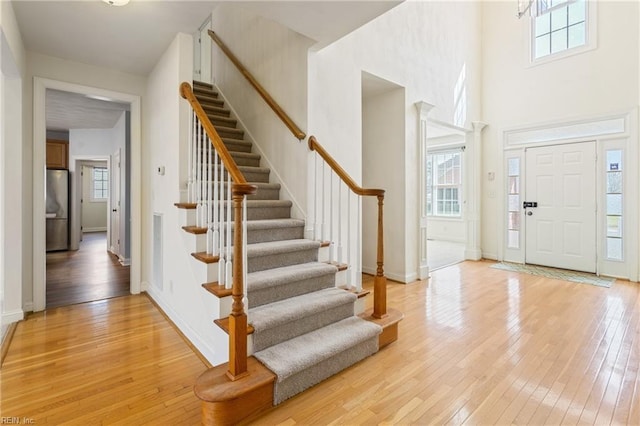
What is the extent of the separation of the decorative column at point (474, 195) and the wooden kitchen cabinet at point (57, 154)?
8.58 meters

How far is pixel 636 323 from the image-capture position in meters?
3.07

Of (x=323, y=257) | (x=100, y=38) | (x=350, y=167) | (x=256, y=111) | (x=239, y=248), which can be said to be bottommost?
(x=323, y=257)

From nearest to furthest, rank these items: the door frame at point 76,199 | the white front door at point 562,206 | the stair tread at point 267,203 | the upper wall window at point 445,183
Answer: the stair tread at point 267,203 < the white front door at point 562,206 < the door frame at point 76,199 < the upper wall window at point 445,183

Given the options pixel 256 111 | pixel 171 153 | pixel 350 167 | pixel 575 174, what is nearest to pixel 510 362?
pixel 350 167

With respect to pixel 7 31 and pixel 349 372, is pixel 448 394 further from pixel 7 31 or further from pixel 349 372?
pixel 7 31

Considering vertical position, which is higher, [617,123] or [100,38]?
[100,38]

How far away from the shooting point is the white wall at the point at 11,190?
2.87 m

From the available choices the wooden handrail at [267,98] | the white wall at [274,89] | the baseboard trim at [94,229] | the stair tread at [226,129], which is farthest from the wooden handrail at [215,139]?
the baseboard trim at [94,229]

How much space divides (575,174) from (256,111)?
4971 mm

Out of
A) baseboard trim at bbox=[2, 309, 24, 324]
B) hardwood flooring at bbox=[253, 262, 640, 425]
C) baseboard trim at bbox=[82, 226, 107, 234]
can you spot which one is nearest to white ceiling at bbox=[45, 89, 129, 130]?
baseboard trim at bbox=[2, 309, 24, 324]

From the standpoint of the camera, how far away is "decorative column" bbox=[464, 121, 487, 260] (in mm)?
6071

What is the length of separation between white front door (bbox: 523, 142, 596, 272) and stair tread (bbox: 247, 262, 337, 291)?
4.52m

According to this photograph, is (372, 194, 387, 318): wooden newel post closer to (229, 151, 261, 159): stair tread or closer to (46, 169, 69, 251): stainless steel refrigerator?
(229, 151, 261, 159): stair tread

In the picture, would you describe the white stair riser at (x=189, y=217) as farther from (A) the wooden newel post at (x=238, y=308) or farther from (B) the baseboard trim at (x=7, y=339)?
(B) the baseboard trim at (x=7, y=339)
